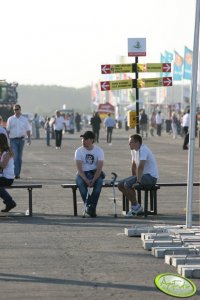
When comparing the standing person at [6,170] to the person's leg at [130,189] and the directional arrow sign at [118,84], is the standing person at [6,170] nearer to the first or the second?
the person's leg at [130,189]

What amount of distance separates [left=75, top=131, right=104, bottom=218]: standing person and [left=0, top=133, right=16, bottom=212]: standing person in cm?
110

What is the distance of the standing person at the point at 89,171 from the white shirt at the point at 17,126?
798 centimetres

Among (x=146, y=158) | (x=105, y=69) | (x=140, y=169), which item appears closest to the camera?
(x=140, y=169)

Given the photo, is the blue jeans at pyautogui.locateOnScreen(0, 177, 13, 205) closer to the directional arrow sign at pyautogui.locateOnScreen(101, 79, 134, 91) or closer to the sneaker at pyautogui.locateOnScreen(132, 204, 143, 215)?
the sneaker at pyautogui.locateOnScreen(132, 204, 143, 215)

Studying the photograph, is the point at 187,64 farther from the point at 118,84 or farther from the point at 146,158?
the point at 146,158

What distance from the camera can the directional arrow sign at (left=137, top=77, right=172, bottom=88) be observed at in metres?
17.6

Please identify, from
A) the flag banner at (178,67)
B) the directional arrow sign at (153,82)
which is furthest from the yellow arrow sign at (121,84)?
the flag banner at (178,67)

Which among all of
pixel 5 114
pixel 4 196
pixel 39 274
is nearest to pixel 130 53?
pixel 4 196

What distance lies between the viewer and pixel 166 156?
129 feet

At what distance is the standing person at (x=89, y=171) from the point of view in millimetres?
16391

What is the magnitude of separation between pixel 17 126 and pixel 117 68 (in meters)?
7.58

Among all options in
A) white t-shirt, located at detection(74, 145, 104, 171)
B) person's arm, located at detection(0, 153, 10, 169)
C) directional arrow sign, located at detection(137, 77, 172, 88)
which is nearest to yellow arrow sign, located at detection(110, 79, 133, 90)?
directional arrow sign, located at detection(137, 77, 172, 88)

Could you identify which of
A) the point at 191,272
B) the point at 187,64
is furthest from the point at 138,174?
the point at 187,64

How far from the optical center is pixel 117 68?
17391 millimetres
